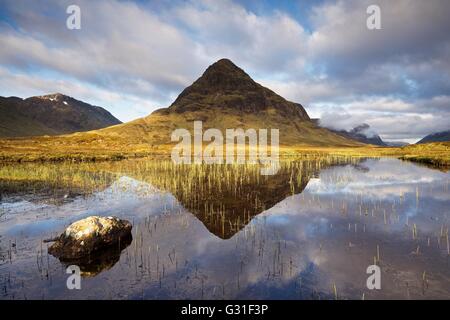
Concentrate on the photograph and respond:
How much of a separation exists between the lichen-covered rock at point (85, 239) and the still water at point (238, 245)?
57 centimetres

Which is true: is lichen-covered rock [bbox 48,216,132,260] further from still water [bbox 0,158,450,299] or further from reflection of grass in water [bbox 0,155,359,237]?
reflection of grass in water [bbox 0,155,359,237]

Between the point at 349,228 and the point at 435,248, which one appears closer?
the point at 435,248

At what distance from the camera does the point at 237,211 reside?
1925cm

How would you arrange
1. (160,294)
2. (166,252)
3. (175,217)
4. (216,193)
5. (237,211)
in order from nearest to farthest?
(160,294), (166,252), (175,217), (237,211), (216,193)

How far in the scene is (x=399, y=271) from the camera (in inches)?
411

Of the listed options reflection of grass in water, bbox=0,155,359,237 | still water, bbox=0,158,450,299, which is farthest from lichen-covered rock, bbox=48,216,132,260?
reflection of grass in water, bbox=0,155,359,237

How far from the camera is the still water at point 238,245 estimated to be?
30.5 feet

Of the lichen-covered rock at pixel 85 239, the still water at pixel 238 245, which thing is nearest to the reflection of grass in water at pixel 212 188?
the still water at pixel 238 245

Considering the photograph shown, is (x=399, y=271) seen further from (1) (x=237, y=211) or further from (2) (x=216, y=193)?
(2) (x=216, y=193)

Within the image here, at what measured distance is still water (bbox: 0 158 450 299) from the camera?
930cm

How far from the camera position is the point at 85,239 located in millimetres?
11883

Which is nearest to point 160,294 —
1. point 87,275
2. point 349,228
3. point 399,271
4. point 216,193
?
point 87,275

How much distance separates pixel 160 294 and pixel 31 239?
26.6 ft
